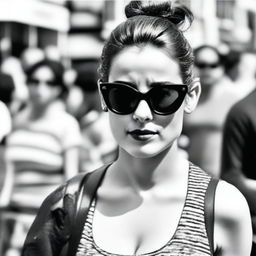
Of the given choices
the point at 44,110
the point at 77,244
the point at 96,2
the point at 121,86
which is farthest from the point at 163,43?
the point at 96,2

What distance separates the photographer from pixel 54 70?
20.0 ft

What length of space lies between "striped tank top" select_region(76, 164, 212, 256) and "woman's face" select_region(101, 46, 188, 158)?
0.62 ft

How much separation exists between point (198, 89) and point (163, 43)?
24 cm

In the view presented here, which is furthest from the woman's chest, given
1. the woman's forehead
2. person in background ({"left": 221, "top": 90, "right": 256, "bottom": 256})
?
person in background ({"left": 221, "top": 90, "right": 256, "bottom": 256})

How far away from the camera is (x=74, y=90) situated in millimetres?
9266

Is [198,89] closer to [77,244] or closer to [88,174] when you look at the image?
[88,174]

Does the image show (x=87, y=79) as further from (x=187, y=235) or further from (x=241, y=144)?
(x=187, y=235)

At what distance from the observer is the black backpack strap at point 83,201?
95.0 inches

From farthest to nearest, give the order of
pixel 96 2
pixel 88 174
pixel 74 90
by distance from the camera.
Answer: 1. pixel 96 2
2. pixel 74 90
3. pixel 88 174

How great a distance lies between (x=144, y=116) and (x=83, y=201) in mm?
342

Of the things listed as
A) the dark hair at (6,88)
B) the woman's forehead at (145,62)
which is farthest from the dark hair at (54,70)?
the woman's forehead at (145,62)

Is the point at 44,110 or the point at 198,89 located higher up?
the point at 198,89

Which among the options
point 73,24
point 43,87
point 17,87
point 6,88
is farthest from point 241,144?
point 73,24

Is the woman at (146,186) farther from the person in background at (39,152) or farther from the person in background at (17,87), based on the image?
the person in background at (17,87)
